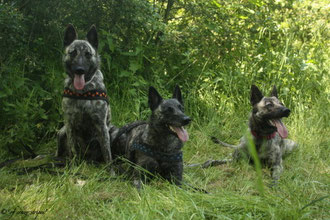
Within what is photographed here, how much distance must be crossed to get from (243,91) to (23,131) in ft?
12.5

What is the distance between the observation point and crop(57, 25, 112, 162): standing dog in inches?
156

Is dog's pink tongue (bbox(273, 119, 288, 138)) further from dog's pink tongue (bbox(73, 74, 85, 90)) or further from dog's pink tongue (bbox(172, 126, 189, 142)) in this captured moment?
dog's pink tongue (bbox(73, 74, 85, 90))

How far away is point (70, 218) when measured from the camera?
2600 mm

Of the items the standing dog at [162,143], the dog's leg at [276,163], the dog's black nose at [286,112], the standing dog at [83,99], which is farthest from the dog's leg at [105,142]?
the dog's black nose at [286,112]

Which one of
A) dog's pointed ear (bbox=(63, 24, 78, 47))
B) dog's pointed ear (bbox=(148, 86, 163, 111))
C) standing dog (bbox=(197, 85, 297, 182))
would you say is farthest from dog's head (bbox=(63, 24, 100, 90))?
standing dog (bbox=(197, 85, 297, 182))

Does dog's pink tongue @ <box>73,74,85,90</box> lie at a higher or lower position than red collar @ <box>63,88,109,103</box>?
higher

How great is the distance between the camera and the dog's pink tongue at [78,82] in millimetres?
3857

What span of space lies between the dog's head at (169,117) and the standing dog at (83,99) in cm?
70

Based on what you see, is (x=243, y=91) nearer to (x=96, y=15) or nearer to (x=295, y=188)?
(x=96, y=15)

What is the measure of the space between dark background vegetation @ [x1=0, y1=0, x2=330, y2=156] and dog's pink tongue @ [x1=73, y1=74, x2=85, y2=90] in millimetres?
1229

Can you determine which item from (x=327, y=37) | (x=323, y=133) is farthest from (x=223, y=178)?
(x=327, y=37)

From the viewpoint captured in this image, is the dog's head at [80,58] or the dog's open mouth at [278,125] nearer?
the dog's head at [80,58]

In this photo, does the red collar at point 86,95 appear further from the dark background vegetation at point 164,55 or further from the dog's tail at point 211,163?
the dog's tail at point 211,163

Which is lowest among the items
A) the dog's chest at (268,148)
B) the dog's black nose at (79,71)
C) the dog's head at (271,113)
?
the dog's chest at (268,148)
